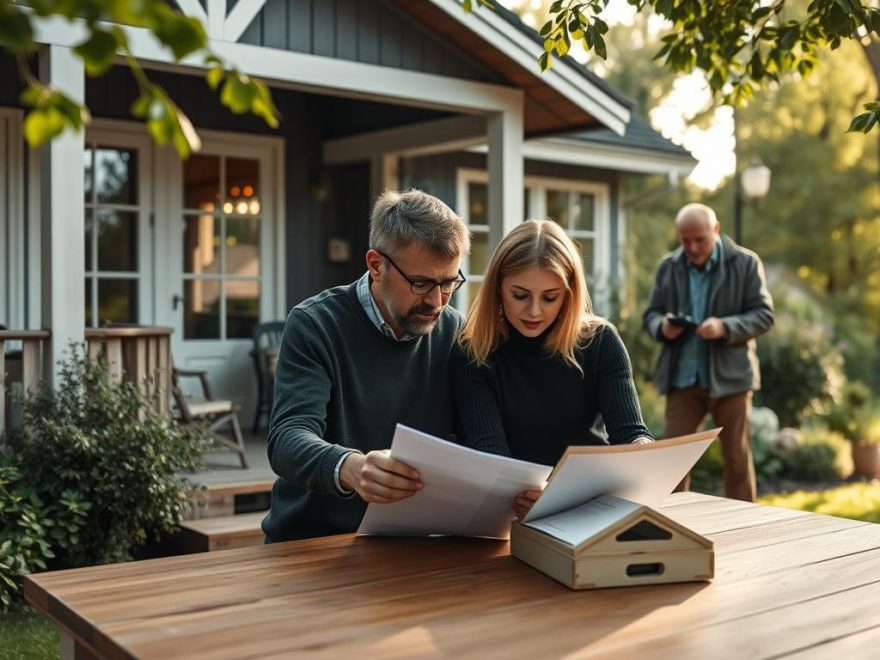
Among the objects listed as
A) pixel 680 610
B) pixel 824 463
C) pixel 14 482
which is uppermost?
pixel 680 610

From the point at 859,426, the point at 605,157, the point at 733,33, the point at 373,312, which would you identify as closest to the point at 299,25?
the point at 733,33

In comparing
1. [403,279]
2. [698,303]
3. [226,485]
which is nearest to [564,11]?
[403,279]

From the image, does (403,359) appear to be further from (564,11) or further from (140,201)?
(140,201)

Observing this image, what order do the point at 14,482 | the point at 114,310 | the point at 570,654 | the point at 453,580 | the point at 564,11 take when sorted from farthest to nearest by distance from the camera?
the point at 114,310 < the point at 14,482 < the point at 564,11 < the point at 453,580 < the point at 570,654

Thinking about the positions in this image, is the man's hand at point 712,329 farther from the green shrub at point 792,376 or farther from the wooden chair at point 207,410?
the green shrub at point 792,376

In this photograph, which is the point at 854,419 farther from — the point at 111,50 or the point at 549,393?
the point at 111,50

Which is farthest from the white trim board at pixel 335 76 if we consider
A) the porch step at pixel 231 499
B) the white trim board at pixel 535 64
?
the porch step at pixel 231 499

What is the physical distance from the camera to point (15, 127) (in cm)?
651

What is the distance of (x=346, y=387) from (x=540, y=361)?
0.46 m

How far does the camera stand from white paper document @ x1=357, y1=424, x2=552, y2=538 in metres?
1.79

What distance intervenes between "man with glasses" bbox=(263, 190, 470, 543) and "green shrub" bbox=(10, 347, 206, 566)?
2.22 metres

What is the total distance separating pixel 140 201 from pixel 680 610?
6090 millimetres

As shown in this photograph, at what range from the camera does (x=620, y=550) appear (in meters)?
1.83

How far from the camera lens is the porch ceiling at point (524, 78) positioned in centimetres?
598
